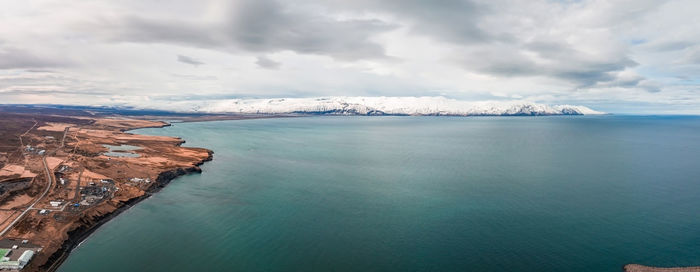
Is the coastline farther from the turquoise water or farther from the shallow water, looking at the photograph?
the shallow water

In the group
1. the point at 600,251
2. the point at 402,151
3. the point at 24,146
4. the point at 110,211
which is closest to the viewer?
the point at 600,251

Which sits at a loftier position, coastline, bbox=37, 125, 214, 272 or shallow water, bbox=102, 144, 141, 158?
shallow water, bbox=102, 144, 141, 158

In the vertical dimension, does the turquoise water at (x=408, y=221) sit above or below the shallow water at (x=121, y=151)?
below

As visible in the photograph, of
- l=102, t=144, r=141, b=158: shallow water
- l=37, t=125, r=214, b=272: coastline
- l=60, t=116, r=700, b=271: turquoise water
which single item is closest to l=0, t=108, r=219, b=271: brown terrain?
l=37, t=125, r=214, b=272: coastline

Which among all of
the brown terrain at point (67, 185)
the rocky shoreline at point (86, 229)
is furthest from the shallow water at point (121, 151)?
the rocky shoreline at point (86, 229)

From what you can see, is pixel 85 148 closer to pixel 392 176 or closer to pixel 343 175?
pixel 343 175

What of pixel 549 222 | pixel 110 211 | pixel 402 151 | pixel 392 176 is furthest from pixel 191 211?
pixel 402 151

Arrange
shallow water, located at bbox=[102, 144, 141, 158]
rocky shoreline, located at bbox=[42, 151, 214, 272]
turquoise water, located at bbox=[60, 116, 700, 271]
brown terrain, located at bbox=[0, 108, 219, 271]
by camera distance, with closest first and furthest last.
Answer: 1. rocky shoreline, located at bbox=[42, 151, 214, 272]
2. turquoise water, located at bbox=[60, 116, 700, 271]
3. brown terrain, located at bbox=[0, 108, 219, 271]
4. shallow water, located at bbox=[102, 144, 141, 158]

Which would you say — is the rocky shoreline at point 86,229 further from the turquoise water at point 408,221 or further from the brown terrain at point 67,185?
the turquoise water at point 408,221
